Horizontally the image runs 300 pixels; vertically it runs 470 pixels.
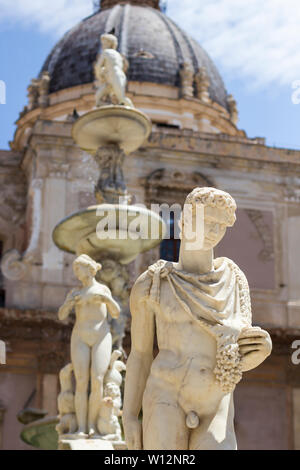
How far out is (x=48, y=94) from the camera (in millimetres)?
34375

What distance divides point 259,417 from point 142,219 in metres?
14.7

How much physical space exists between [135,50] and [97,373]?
26449 millimetres

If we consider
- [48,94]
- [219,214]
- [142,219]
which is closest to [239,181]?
[48,94]

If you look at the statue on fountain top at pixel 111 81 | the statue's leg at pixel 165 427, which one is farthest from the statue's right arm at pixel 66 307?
Result: the statue's leg at pixel 165 427

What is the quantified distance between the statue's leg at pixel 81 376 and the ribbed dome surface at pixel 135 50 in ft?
81.4

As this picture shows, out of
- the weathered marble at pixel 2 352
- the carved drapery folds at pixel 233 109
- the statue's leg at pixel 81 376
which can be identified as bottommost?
the weathered marble at pixel 2 352

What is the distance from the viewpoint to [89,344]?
10000 millimetres

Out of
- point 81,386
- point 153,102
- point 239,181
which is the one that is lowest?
point 81,386

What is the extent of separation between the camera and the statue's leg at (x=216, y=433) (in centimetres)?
484

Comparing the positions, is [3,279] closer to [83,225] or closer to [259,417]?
[259,417]

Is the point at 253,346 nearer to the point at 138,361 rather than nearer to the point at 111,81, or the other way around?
the point at 138,361

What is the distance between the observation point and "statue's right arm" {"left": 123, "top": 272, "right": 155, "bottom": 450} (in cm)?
504

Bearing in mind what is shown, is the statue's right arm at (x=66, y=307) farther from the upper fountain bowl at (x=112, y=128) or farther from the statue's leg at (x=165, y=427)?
the statue's leg at (x=165, y=427)

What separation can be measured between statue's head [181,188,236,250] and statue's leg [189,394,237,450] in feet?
2.82
